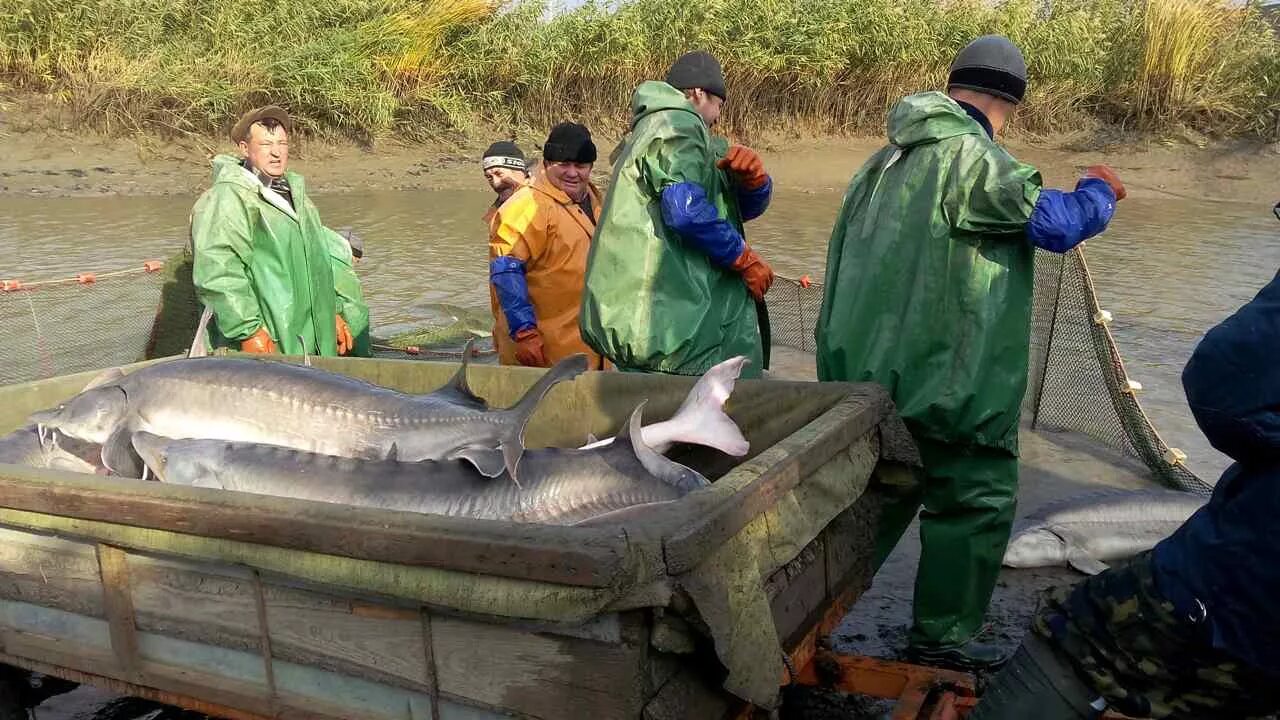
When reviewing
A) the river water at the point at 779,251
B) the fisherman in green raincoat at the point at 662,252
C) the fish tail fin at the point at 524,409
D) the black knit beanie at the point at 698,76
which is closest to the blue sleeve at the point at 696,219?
the fisherman in green raincoat at the point at 662,252

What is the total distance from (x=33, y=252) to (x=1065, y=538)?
12.1m

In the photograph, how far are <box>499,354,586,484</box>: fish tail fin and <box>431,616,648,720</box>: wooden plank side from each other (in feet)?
2.33

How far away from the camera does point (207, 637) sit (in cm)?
240

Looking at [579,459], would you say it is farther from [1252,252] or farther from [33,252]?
[1252,252]

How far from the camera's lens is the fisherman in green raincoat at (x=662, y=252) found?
3918 mm

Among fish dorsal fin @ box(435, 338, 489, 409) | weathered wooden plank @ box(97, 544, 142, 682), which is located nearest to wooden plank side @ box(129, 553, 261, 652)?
weathered wooden plank @ box(97, 544, 142, 682)

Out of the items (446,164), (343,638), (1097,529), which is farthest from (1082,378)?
(446,164)

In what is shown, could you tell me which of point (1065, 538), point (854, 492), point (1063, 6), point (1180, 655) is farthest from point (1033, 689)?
point (1063, 6)

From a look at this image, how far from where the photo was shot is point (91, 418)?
315 cm

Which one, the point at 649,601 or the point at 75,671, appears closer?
the point at 649,601

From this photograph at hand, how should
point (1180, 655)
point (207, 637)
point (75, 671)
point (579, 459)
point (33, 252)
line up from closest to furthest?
point (1180, 655), point (207, 637), point (75, 671), point (579, 459), point (33, 252)

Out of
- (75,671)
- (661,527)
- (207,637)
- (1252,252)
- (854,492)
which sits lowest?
(1252,252)

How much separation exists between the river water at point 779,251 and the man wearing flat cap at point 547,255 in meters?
3.60

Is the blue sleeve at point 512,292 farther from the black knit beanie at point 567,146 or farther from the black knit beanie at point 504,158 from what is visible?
the black knit beanie at point 504,158
